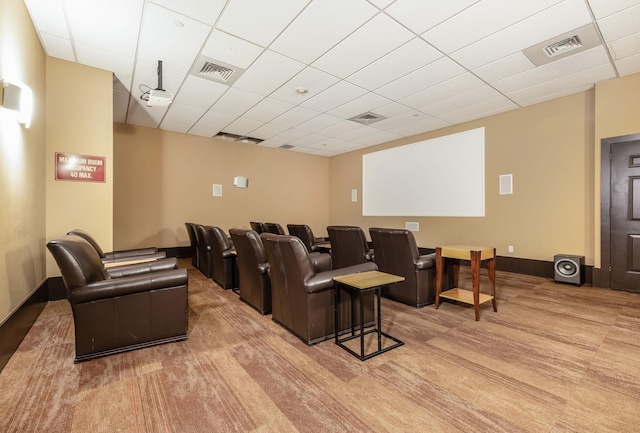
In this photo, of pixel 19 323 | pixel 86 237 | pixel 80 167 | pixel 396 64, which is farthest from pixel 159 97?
pixel 396 64

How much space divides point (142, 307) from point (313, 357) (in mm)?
1527

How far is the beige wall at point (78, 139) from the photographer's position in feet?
12.3

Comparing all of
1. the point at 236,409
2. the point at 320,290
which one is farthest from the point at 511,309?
the point at 236,409

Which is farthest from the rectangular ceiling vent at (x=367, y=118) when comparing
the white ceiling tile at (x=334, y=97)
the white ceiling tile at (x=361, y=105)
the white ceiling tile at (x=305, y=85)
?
the white ceiling tile at (x=305, y=85)

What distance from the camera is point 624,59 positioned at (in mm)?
3773

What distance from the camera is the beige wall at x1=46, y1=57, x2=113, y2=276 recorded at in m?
3.74

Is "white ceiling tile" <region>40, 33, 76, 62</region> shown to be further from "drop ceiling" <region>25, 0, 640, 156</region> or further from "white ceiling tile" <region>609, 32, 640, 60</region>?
"white ceiling tile" <region>609, 32, 640, 60</region>

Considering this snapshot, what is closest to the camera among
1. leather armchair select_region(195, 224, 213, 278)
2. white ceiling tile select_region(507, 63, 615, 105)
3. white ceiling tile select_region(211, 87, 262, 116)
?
white ceiling tile select_region(507, 63, 615, 105)

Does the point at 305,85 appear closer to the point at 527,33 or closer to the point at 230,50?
the point at 230,50

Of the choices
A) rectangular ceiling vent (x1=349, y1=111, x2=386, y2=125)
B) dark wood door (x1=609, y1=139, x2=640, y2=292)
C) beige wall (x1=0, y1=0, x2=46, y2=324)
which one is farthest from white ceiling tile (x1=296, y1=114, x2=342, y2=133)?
dark wood door (x1=609, y1=139, x2=640, y2=292)

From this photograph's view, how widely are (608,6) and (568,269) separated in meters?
3.61

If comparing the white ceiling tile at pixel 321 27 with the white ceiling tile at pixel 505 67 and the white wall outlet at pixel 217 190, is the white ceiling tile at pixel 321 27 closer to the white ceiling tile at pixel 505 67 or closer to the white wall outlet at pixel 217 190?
the white ceiling tile at pixel 505 67

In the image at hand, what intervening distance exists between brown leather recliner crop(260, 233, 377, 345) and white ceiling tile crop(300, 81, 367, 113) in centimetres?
293

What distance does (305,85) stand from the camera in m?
4.50
